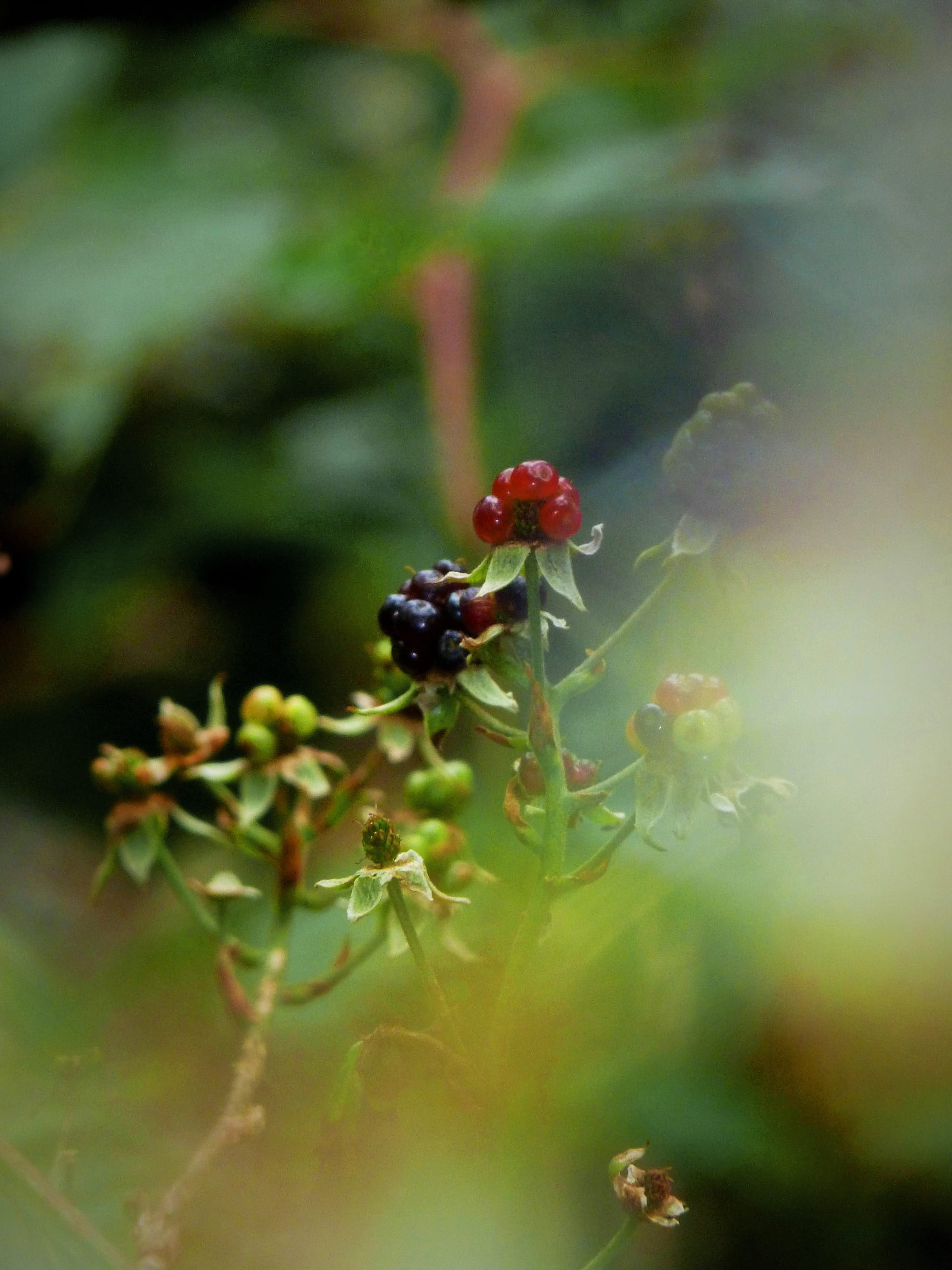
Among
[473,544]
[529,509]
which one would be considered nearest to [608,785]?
[529,509]

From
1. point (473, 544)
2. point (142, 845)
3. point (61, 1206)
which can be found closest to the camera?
point (61, 1206)

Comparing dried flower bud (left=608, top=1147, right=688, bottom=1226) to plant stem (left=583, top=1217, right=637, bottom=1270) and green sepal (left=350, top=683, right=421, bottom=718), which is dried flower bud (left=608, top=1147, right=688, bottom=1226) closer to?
plant stem (left=583, top=1217, right=637, bottom=1270)

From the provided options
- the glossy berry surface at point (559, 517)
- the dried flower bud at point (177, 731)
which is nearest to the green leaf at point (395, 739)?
the dried flower bud at point (177, 731)

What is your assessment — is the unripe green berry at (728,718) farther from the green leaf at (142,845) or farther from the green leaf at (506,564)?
the green leaf at (142,845)

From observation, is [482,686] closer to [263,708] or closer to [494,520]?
[494,520]

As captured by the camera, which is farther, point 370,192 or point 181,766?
point 370,192

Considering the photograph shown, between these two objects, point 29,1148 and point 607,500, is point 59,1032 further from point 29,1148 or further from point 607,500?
point 607,500

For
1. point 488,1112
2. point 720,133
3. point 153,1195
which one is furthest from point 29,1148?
point 720,133
